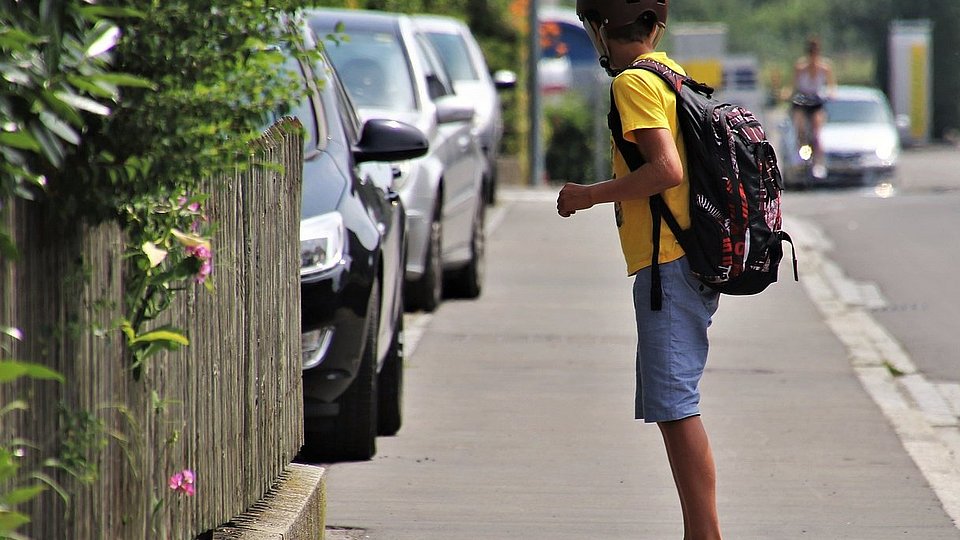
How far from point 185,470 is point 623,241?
4.63ft

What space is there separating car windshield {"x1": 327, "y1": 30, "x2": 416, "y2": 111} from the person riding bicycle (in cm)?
1484

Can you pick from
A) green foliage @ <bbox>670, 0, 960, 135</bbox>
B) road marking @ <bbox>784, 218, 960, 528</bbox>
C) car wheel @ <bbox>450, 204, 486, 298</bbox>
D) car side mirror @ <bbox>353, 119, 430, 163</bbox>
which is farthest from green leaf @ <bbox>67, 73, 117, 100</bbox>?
green foliage @ <bbox>670, 0, 960, 135</bbox>

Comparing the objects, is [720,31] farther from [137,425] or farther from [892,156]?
[137,425]

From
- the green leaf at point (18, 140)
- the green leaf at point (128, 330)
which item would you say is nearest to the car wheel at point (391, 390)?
the green leaf at point (128, 330)

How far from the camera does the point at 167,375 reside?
370 cm

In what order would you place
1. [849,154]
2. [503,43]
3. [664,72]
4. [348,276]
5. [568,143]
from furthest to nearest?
[568,143] → [849,154] → [503,43] → [348,276] → [664,72]

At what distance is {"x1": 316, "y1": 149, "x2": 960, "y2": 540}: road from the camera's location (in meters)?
5.66

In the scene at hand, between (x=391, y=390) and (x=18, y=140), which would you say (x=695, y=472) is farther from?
(x=391, y=390)

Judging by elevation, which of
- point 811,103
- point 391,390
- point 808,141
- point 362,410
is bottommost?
point 808,141

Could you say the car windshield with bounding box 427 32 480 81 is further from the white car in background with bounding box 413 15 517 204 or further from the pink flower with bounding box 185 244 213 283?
the pink flower with bounding box 185 244 213 283

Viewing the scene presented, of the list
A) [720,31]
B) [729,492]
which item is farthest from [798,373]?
[720,31]

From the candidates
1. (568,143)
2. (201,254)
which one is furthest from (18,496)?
(568,143)

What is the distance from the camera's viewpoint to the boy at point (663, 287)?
4430 millimetres

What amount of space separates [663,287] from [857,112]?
2289 centimetres
